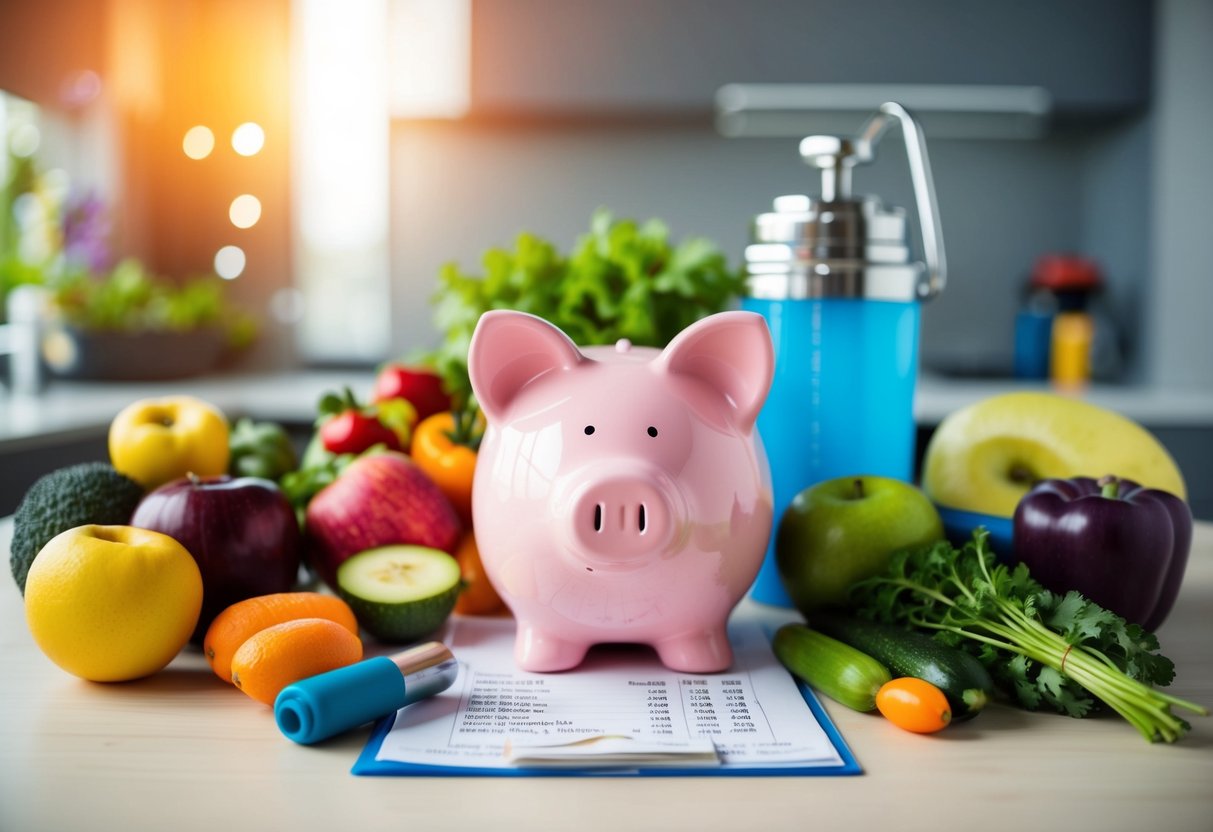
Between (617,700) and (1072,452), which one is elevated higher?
(1072,452)

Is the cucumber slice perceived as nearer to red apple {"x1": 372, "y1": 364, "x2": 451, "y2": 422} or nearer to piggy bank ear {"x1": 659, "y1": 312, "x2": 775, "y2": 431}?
piggy bank ear {"x1": 659, "y1": 312, "x2": 775, "y2": 431}

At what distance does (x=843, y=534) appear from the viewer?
32.2 inches

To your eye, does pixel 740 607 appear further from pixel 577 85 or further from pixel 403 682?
pixel 577 85

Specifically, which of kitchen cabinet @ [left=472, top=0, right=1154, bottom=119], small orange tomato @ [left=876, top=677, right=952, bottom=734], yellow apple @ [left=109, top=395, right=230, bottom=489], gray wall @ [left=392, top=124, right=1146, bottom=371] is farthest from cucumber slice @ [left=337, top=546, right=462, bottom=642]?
gray wall @ [left=392, top=124, right=1146, bottom=371]

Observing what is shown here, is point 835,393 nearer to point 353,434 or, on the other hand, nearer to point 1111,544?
point 1111,544

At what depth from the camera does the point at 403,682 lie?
2.16ft

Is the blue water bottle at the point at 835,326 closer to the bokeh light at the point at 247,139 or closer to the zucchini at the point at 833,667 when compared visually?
the zucchini at the point at 833,667

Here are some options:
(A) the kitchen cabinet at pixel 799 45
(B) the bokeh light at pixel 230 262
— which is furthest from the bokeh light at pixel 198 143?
(A) the kitchen cabinet at pixel 799 45

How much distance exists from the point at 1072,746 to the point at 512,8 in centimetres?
236

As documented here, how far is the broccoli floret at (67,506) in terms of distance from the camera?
2.68 ft

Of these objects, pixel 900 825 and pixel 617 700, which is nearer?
pixel 900 825

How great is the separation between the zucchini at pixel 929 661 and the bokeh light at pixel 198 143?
9.16 feet

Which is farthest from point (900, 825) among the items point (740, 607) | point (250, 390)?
point (250, 390)

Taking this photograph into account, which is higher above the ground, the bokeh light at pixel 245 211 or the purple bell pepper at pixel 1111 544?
the bokeh light at pixel 245 211
